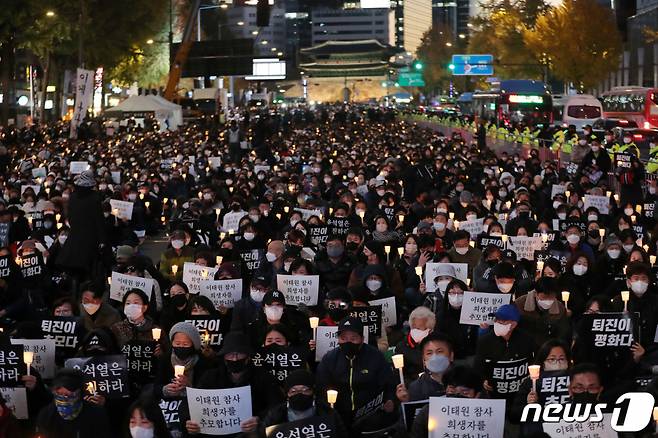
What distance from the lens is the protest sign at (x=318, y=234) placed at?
19656 millimetres

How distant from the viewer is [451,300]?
13.7 meters

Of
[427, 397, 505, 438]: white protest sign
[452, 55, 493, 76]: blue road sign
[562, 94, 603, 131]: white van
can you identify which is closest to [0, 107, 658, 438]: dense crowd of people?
[427, 397, 505, 438]: white protest sign

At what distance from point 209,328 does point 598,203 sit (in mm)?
11715

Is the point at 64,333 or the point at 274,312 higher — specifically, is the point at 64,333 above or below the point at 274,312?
below

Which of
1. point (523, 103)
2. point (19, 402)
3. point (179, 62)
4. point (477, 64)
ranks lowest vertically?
point (19, 402)

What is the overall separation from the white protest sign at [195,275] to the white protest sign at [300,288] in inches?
45.1

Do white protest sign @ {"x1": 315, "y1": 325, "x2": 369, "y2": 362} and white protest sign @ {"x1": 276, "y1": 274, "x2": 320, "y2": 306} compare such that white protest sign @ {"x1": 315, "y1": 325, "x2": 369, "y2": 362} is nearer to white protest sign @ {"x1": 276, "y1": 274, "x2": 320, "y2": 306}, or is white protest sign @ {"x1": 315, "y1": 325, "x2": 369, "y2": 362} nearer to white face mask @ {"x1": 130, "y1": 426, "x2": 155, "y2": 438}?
white protest sign @ {"x1": 276, "y1": 274, "x2": 320, "y2": 306}

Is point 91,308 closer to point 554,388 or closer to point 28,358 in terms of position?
point 28,358

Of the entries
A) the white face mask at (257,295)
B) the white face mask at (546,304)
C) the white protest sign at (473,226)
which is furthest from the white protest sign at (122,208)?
the white face mask at (546,304)

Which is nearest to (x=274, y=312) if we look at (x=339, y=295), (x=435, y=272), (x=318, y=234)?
(x=339, y=295)

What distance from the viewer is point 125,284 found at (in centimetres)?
1476

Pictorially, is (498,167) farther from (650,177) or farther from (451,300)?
(451,300)

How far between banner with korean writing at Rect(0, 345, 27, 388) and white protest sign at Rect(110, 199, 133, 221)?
12.9 meters

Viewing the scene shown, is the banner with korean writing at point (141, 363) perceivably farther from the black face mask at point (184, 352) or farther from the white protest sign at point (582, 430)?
the white protest sign at point (582, 430)
